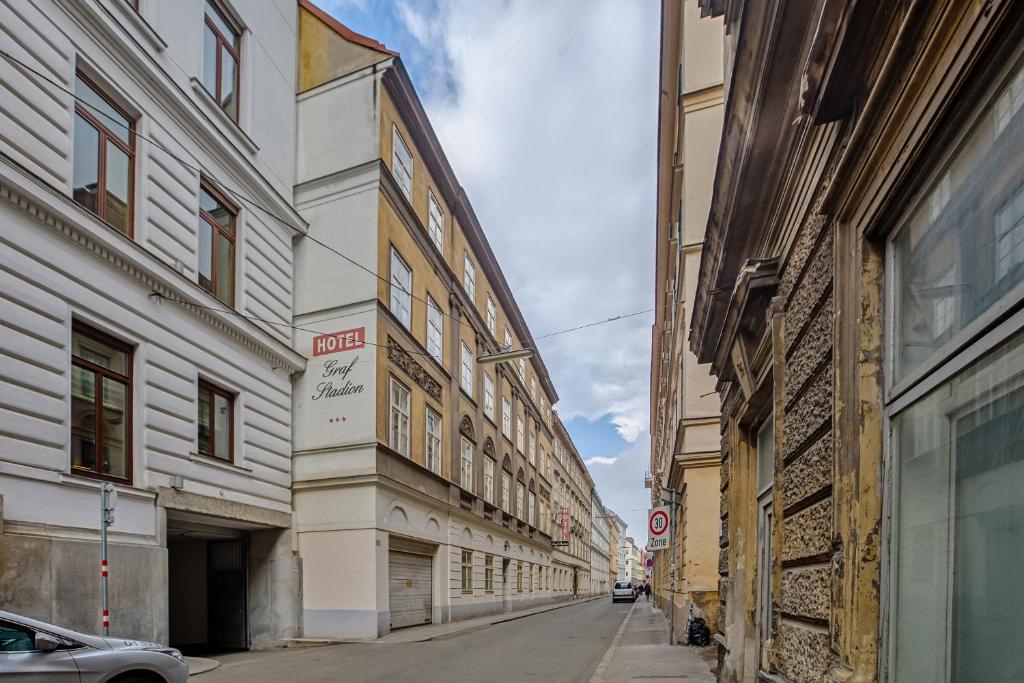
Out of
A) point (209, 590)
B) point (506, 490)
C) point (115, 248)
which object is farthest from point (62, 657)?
point (506, 490)

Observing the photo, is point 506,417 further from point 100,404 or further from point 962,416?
point 962,416

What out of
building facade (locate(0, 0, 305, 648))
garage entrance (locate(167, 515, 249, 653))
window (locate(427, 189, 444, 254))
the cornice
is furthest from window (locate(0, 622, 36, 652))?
window (locate(427, 189, 444, 254))

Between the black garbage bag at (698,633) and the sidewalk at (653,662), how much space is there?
22 cm

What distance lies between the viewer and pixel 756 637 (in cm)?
643

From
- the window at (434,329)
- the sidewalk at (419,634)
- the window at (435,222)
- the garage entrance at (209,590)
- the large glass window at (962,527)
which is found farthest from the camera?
the window at (435,222)

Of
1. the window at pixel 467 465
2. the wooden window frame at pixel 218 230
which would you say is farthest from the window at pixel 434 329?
the wooden window frame at pixel 218 230

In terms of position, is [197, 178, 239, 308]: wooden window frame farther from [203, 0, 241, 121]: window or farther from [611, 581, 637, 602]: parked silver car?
[611, 581, 637, 602]: parked silver car

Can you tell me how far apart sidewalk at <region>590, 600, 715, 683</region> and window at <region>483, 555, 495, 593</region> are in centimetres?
1171

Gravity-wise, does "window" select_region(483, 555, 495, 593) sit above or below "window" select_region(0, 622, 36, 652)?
below

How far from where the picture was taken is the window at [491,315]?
32062mm

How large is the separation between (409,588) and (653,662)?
998cm

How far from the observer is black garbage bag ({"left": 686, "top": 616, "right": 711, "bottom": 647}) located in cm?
A: 1435

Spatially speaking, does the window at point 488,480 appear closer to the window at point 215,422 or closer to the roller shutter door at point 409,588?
the roller shutter door at point 409,588

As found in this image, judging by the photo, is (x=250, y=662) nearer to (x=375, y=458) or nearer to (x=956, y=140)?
(x=375, y=458)
